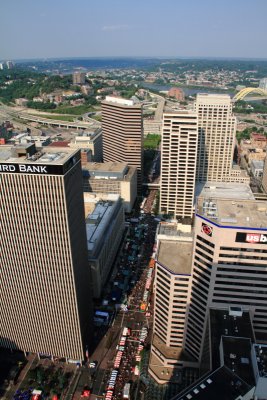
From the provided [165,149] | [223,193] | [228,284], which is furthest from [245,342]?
[165,149]

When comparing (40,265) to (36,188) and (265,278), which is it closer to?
(36,188)

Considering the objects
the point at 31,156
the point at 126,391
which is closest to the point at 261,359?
the point at 126,391

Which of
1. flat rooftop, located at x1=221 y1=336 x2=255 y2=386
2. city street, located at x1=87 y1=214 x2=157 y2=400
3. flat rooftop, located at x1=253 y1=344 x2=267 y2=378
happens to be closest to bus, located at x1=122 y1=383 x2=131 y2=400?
city street, located at x1=87 y1=214 x2=157 y2=400

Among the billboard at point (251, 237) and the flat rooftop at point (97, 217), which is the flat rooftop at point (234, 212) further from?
the flat rooftop at point (97, 217)

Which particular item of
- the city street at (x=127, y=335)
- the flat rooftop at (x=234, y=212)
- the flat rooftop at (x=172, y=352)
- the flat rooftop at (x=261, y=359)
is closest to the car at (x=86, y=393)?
the city street at (x=127, y=335)

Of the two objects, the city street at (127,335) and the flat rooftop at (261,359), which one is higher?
the flat rooftop at (261,359)
